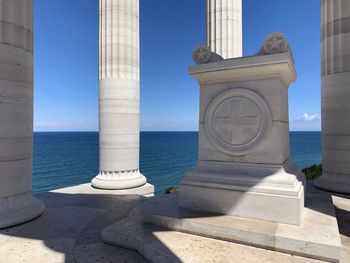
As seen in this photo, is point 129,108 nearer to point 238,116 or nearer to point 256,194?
point 238,116

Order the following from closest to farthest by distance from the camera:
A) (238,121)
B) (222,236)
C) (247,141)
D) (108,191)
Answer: (222,236) → (247,141) → (238,121) → (108,191)

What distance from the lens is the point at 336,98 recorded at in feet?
44.6

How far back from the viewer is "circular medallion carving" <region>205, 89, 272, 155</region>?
7730mm

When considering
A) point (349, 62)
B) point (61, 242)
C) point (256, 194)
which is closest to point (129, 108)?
point (61, 242)

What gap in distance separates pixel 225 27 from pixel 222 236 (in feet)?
41.6

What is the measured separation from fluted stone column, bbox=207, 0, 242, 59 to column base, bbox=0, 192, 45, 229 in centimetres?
1253

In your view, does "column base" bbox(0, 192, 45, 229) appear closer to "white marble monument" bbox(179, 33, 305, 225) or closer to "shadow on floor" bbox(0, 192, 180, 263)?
"shadow on floor" bbox(0, 192, 180, 263)

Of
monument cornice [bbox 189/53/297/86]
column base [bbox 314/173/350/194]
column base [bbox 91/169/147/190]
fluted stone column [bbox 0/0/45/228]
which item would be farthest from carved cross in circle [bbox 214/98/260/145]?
column base [bbox 91/169/147/190]

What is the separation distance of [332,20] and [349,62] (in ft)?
8.22

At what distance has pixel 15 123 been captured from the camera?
385 inches

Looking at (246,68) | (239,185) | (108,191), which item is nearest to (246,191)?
(239,185)

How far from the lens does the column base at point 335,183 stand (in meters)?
12.9

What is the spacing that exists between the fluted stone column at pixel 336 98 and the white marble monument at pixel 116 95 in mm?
10357

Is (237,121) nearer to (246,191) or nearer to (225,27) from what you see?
(246,191)
